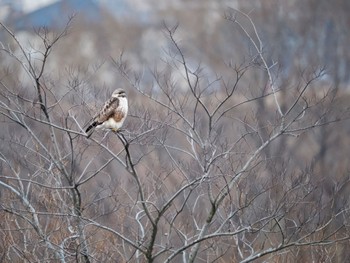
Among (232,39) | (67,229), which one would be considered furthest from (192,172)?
(232,39)

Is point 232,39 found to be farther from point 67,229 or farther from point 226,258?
point 67,229

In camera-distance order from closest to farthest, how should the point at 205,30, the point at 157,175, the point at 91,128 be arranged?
the point at 91,128, the point at 157,175, the point at 205,30

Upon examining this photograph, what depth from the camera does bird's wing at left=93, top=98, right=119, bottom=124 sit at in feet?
38.0

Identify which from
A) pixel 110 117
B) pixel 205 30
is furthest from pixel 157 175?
pixel 205 30

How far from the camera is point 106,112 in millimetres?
11586

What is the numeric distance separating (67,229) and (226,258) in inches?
157

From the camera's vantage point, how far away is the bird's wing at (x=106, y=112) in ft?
38.0

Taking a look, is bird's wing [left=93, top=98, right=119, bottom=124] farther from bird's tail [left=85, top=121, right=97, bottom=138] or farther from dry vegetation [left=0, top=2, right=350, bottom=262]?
dry vegetation [left=0, top=2, right=350, bottom=262]

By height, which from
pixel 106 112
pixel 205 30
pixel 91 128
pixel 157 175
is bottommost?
pixel 91 128

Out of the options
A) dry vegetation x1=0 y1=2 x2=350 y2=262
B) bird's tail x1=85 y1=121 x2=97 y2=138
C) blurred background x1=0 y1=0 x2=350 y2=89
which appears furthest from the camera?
blurred background x1=0 y1=0 x2=350 y2=89

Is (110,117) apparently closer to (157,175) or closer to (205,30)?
(157,175)

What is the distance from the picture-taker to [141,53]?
120 feet

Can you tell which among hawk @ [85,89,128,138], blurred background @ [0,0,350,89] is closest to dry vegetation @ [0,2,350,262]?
hawk @ [85,89,128,138]

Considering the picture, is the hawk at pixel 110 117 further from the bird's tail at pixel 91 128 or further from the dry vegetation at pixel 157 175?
the dry vegetation at pixel 157 175
